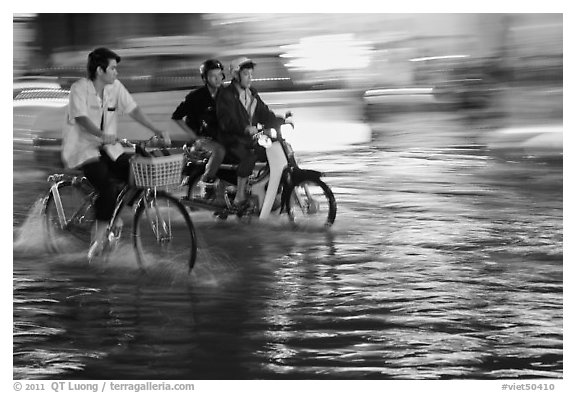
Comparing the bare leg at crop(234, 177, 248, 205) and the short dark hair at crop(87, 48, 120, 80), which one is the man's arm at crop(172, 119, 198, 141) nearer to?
the bare leg at crop(234, 177, 248, 205)

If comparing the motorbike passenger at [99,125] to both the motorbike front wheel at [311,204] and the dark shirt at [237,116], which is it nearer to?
the dark shirt at [237,116]

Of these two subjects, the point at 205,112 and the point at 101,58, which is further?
the point at 205,112

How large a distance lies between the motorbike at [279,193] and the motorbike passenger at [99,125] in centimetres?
77

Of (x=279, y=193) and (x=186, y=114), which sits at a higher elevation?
(x=186, y=114)

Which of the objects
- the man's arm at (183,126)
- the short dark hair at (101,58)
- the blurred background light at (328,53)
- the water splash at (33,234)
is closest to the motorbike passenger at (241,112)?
the man's arm at (183,126)

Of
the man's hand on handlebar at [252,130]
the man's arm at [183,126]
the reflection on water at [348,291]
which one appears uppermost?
the man's arm at [183,126]

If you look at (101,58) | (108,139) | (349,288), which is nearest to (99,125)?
(108,139)

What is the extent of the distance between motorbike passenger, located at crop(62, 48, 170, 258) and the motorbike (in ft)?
2.53

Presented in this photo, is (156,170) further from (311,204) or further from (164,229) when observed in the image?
(311,204)

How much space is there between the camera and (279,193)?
675cm

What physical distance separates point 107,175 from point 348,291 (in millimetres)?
1800

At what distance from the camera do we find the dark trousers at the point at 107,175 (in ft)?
19.6

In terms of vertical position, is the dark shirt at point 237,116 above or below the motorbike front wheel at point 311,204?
above
